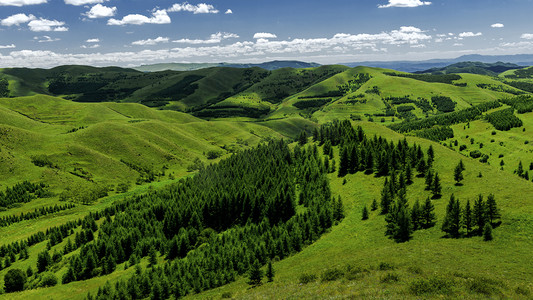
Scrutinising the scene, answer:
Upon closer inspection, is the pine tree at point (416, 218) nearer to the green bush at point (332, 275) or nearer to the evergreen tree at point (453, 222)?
the evergreen tree at point (453, 222)

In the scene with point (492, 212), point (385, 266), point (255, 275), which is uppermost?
point (492, 212)

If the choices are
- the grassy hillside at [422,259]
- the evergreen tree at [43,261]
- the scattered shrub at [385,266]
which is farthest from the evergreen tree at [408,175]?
the evergreen tree at [43,261]

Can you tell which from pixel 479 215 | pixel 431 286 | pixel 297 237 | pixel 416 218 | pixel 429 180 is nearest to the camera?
pixel 431 286

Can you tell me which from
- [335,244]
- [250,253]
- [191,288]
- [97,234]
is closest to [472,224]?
[335,244]

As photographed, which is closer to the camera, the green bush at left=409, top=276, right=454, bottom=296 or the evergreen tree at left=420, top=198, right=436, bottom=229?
the green bush at left=409, top=276, right=454, bottom=296

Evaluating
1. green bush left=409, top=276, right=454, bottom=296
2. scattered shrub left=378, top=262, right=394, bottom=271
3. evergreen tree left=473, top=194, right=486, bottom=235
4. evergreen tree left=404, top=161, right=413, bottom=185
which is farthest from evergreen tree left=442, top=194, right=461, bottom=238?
evergreen tree left=404, top=161, right=413, bottom=185

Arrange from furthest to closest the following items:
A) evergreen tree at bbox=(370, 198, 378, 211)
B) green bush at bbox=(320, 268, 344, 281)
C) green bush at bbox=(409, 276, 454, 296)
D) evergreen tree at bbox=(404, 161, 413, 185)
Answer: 1. evergreen tree at bbox=(404, 161, 413, 185)
2. evergreen tree at bbox=(370, 198, 378, 211)
3. green bush at bbox=(320, 268, 344, 281)
4. green bush at bbox=(409, 276, 454, 296)

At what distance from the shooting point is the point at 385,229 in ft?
286

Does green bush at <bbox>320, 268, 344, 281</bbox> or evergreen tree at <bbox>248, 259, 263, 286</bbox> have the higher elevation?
green bush at <bbox>320, 268, 344, 281</bbox>

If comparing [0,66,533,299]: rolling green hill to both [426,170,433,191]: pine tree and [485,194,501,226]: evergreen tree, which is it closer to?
[485,194,501,226]: evergreen tree

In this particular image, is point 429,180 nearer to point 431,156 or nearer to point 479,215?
point 431,156

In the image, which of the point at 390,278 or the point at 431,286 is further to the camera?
the point at 390,278

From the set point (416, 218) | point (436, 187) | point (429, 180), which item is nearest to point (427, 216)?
point (416, 218)

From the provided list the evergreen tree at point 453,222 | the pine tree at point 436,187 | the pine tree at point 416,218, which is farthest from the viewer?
the pine tree at point 436,187
